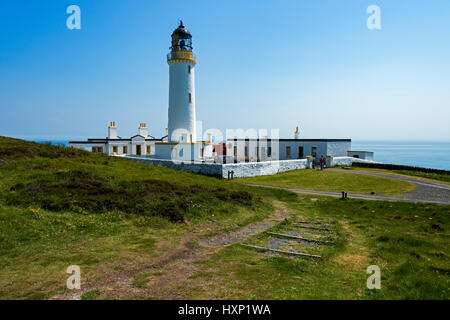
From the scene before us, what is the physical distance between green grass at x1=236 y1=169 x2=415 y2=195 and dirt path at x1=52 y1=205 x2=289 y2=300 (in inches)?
567

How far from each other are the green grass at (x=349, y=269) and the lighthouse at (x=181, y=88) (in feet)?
77.6

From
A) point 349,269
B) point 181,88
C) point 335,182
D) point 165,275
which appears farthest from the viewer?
point 181,88

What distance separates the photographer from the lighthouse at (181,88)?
105 ft

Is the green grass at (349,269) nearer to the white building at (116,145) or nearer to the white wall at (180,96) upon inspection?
the white wall at (180,96)

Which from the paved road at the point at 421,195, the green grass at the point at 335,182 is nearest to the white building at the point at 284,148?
the green grass at the point at 335,182

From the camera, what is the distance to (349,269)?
730 cm

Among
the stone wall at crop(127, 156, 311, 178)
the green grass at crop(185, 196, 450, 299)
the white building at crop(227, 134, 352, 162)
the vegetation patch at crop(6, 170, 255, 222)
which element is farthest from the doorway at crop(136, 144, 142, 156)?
the green grass at crop(185, 196, 450, 299)

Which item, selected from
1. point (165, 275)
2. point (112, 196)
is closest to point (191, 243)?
point (165, 275)

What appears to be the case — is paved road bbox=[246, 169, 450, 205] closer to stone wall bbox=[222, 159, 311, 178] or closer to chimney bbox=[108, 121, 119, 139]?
stone wall bbox=[222, 159, 311, 178]

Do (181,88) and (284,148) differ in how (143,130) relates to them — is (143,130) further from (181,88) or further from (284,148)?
(284,148)

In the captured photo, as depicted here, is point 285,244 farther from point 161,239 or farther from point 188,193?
point 188,193

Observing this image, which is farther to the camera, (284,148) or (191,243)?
(284,148)

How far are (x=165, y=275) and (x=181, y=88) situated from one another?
2783cm
